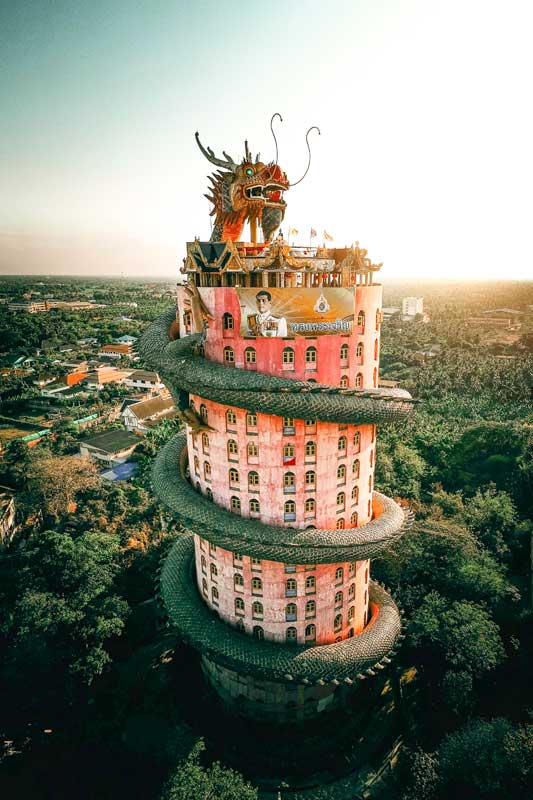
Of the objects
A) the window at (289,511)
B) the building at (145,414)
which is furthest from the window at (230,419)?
the building at (145,414)

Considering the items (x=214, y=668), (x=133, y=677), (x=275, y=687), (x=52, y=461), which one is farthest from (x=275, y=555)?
(x=52, y=461)

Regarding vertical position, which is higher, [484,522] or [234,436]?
[234,436]

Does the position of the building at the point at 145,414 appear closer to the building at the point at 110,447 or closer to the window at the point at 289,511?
the building at the point at 110,447

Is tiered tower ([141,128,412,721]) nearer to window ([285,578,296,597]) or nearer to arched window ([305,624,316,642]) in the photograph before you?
window ([285,578,296,597])

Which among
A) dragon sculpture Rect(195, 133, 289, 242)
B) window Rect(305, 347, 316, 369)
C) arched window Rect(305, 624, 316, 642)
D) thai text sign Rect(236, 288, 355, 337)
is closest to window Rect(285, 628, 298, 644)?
arched window Rect(305, 624, 316, 642)

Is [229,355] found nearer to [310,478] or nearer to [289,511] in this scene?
[310,478]

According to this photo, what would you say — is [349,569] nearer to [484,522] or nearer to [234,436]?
[234,436]

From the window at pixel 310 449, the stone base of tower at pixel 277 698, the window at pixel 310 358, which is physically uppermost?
the window at pixel 310 358
